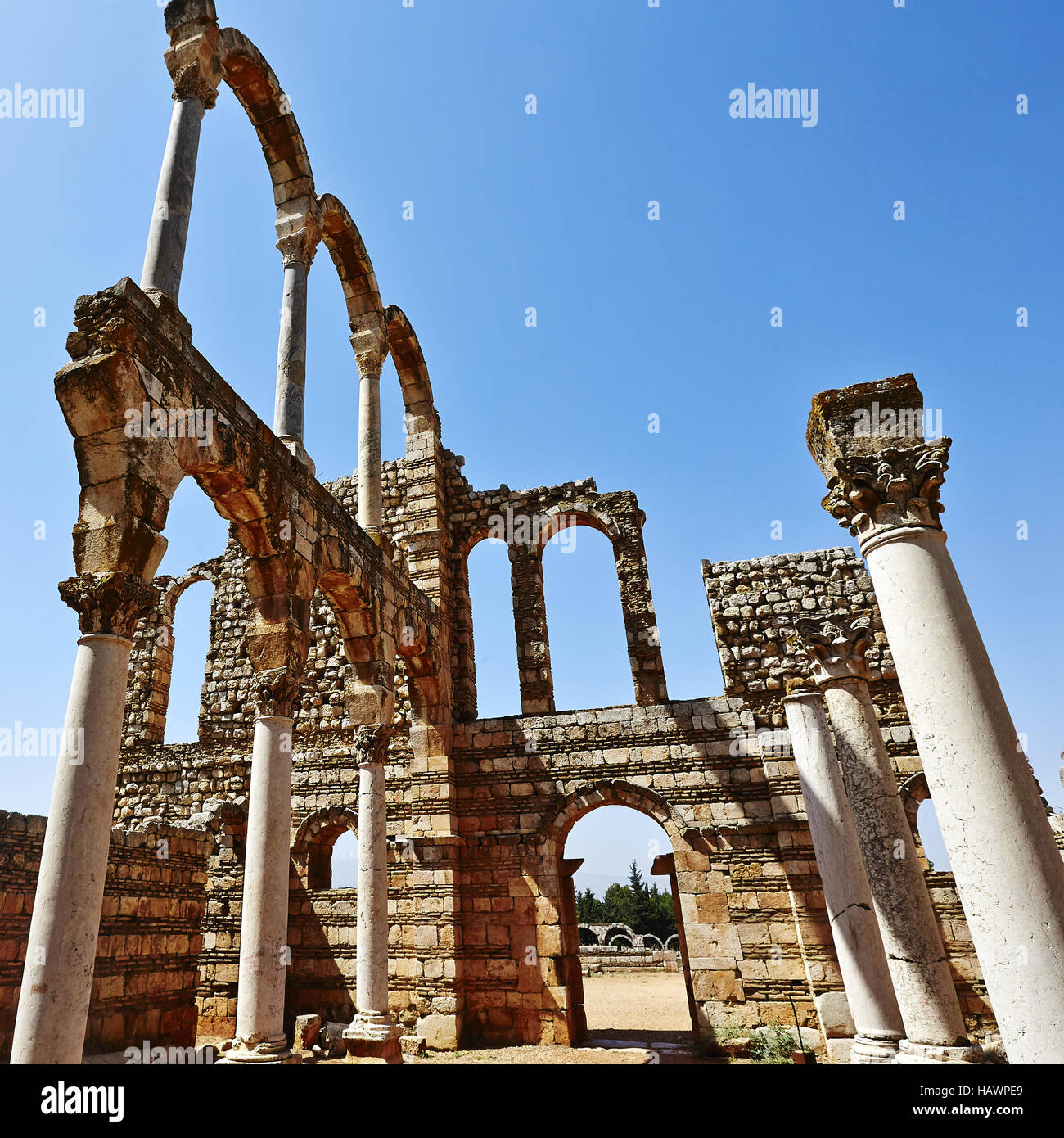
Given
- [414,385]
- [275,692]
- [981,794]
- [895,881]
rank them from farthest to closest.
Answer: [414,385]
[275,692]
[895,881]
[981,794]

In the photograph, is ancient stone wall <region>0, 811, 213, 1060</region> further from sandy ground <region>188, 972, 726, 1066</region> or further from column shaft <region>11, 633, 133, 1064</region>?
column shaft <region>11, 633, 133, 1064</region>

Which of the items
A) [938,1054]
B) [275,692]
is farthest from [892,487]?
[275,692]

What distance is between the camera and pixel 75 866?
177 inches

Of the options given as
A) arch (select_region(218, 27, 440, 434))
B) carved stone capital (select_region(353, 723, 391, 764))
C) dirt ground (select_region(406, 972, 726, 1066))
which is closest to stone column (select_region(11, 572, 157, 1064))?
carved stone capital (select_region(353, 723, 391, 764))

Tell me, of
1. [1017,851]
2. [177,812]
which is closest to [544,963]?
[177,812]

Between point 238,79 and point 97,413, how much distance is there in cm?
657

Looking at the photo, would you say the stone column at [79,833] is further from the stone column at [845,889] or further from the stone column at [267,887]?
the stone column at [845,889]

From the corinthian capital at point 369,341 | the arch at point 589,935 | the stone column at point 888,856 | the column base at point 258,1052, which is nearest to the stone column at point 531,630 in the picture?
the corinthian capital at point 369,341

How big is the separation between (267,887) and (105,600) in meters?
3.34

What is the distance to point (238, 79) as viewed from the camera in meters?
9.36

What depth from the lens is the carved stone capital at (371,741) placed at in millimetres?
9383

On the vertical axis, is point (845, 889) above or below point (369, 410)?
below

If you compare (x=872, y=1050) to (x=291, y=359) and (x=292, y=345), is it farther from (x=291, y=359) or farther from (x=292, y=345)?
(x=292, y=345)

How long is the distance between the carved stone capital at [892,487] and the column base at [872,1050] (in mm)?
4459
